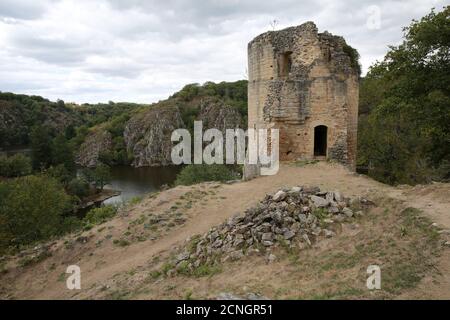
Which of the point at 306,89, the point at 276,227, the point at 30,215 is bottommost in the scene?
the point at 30,215

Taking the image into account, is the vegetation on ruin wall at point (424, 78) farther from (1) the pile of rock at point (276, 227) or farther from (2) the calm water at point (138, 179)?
(2) the calm water at point (138, 179)

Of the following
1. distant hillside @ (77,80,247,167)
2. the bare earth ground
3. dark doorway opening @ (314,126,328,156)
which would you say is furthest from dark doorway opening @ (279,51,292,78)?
distant hillside @ (77,80,247,167)

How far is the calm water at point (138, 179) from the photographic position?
4911 centimetres

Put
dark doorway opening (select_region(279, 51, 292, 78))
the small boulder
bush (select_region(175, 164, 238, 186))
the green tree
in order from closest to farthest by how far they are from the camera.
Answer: the small boulder → dark doorway opening (select_region(279, 51, 292, 78)) → bush (select_region(175, 164, 238, 186)) → the green tree

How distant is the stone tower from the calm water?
106 ft

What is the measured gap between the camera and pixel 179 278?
8148mm

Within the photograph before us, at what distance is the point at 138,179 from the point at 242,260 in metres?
53.6

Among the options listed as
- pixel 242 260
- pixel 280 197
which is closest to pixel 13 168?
pixel 280 197

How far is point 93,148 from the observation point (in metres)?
78.6

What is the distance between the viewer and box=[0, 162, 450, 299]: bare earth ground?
6449 mm

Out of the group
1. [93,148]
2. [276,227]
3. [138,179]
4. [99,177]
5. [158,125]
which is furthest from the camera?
[93,148]

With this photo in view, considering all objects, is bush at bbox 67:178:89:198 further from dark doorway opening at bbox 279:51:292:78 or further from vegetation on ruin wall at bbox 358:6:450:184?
vegetation on ruin wall at bbox 358:6:450:184

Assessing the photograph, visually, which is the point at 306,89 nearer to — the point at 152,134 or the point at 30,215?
the point at 30,215
